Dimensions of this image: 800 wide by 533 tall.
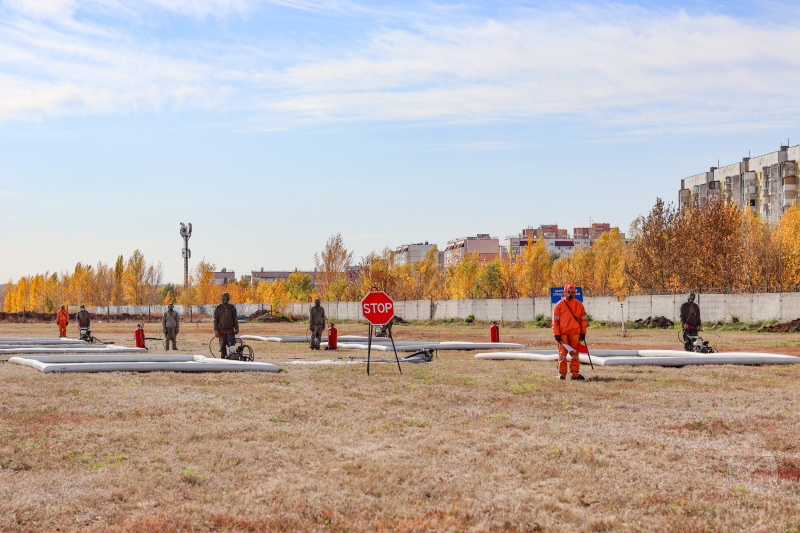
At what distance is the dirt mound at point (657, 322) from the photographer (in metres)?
46.8

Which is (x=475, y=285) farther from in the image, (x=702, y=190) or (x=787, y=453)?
(x=787, y=453)

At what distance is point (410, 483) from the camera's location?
288 inches

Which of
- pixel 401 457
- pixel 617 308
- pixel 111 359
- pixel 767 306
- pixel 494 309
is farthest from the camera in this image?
pixel 494 309

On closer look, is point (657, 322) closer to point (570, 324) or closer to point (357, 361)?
point (357, 361)

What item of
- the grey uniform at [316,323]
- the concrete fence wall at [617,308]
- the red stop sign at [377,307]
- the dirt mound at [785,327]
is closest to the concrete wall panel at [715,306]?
the concrete fence wall at [617,308]

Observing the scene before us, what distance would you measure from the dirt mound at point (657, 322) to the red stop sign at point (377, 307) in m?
33.1

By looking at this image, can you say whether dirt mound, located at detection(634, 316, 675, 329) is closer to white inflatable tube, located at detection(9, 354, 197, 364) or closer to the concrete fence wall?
the concrete fence wall

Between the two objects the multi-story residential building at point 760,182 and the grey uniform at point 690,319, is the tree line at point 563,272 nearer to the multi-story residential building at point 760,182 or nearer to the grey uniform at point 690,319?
the grey uniform at point 690,319

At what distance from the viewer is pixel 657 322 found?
47.4 meters

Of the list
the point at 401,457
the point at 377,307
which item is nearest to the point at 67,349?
the point at 377,307

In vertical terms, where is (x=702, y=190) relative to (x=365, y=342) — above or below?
above

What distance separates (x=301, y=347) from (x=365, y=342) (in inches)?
91.3

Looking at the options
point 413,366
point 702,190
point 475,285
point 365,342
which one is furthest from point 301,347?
point 702,190

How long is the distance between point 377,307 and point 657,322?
33846mm
